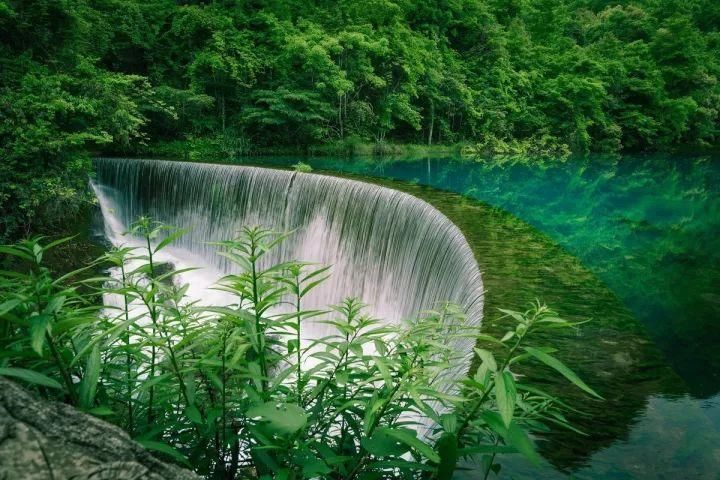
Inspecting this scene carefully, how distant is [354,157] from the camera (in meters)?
21.4

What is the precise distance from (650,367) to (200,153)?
18.1m

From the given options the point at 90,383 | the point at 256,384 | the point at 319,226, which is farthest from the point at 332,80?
the point at 90,383

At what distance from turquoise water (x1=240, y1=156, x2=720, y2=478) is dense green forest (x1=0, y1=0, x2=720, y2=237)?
462cm

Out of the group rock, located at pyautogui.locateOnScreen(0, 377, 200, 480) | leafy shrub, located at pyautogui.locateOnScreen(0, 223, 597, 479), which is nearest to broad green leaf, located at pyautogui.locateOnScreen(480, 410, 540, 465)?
leafy shrub, located at pyautogui.locateOnScreen(0, 223, 597, 479)

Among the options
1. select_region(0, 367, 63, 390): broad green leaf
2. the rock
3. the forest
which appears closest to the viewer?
the rock

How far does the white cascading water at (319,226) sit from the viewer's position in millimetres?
6289

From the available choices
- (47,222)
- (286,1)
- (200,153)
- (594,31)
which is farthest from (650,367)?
(594,31)

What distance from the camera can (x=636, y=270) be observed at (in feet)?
24.5

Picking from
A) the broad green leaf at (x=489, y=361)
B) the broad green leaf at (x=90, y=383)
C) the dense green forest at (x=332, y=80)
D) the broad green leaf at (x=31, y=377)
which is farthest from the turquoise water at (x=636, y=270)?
the dense green forest at (x=332, y=80)

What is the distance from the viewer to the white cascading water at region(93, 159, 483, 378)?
6.29 metres

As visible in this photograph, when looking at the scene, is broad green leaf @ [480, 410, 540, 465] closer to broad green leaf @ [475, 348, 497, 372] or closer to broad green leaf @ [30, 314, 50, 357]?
broad green leaf @ [475, 348, 497, 372]

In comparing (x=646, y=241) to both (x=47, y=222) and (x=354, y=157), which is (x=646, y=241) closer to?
(x=47, y=222)

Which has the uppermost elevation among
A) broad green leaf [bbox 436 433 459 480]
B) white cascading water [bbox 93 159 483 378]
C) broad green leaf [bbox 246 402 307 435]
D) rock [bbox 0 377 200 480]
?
rock [bbox 0 377 200 480]

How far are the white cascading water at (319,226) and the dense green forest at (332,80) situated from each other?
1.91m
